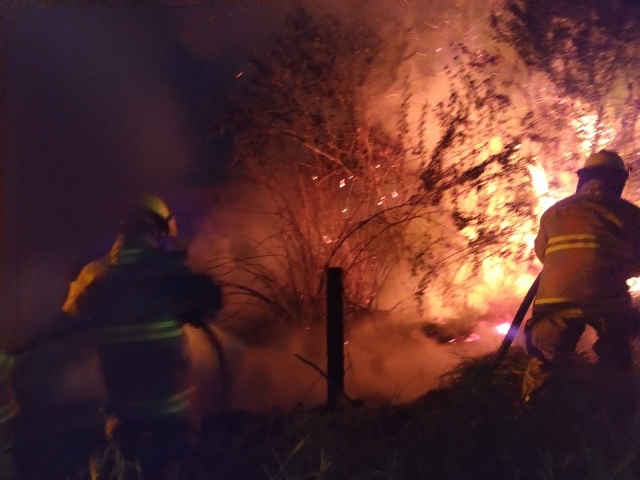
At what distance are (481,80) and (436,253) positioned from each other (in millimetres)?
1391

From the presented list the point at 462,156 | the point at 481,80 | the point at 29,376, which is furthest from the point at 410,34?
the point at 29,376

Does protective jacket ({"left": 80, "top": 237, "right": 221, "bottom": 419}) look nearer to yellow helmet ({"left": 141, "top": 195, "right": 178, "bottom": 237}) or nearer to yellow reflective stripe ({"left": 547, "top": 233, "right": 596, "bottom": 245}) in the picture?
yellow helmet ({"left": 141, "top": 195, "right": 178, "bottom": 237})

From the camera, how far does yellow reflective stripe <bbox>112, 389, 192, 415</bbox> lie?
3723 millimetres

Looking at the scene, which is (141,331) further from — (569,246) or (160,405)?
(569,246)

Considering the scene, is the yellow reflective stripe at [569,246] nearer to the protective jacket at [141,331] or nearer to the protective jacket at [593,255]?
the protective jacket at [593,255]

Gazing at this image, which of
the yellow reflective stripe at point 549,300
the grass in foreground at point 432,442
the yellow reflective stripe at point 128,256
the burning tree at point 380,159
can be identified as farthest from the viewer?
the burning tree at point 380,159

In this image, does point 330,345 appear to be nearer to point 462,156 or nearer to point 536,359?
point 536,359

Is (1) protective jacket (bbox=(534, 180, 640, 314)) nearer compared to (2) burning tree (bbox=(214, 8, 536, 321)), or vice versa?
(1) protective jacket (bbox=(534, 180, 640, 314))

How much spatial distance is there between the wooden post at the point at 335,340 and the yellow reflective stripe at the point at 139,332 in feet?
3.51

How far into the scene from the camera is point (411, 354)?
4.09 metres

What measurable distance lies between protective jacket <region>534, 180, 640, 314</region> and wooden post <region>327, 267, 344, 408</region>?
1.42 meters

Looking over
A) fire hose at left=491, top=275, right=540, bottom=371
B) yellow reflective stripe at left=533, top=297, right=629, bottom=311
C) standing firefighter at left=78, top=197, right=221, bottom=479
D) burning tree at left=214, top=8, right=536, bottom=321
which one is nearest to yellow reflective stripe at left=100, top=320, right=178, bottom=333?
standing firefighter at left=78, top=197, right=221, bottom=479

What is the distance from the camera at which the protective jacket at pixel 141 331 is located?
12.1 ft

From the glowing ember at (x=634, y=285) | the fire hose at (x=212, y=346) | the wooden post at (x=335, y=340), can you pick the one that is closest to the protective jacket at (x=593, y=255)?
the glowing ember at (x=634, y=285)
